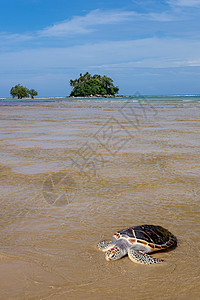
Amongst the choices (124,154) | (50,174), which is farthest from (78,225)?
(124,154)

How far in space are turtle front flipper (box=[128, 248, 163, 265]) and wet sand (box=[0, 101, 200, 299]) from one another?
0.15 ft

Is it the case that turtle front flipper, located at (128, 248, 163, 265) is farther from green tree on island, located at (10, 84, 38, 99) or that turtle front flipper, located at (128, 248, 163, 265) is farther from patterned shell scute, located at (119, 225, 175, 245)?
green tree on island, located at (10, 84, 38, 99)

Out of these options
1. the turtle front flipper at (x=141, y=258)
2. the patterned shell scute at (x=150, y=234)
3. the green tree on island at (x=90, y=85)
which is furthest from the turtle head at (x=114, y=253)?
the green tree on island at (x=90, y=85)

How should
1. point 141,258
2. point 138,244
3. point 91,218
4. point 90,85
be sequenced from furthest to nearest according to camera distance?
point 90,85
point 91,218
point 138,244
point 141,258

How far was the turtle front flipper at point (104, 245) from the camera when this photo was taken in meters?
3.10

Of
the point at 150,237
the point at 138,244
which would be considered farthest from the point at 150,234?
the point at 138,244

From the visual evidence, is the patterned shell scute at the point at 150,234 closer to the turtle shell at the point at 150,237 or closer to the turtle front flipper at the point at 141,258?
the turtle shell at the point at 150,237

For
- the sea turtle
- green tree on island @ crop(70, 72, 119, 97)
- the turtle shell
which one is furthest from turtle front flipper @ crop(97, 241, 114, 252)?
green tree on island @ crop(70, 72, 119, 97)

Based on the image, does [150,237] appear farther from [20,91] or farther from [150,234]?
[20,91]

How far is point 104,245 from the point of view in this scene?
3145 millimetres

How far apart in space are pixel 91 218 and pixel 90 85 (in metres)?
114

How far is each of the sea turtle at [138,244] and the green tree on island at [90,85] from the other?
372ft

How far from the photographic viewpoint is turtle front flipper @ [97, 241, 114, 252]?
3096 millimetres

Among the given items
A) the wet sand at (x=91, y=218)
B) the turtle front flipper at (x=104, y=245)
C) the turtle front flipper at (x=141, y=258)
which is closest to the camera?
the wet sand at (x=91, y=218)
